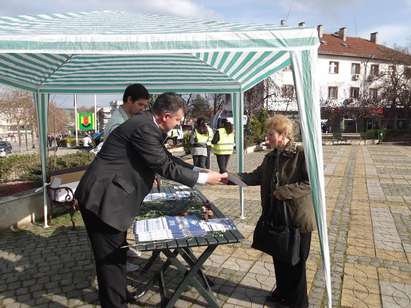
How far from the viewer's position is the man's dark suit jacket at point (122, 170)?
2.34m

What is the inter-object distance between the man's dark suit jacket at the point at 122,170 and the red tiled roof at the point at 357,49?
44.3m

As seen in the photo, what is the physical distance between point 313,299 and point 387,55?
46245 millimetres

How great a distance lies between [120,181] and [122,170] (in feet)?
0.25

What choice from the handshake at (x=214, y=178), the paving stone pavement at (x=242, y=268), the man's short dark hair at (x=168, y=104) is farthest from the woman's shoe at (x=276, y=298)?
the man's short dark hair at (x=168, y=104)

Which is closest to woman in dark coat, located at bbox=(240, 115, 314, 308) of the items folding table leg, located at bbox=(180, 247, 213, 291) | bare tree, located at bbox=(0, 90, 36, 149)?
folding table leg, located at bbox=(180, 247, 213, 291)

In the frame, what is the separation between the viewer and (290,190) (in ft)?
8.96

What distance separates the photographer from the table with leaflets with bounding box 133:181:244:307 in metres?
2.55

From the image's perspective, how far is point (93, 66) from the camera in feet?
17.3

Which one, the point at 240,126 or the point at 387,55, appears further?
the point at 387,55

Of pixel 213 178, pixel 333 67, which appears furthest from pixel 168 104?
pixel 333 67

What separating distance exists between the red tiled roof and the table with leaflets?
43489 mm

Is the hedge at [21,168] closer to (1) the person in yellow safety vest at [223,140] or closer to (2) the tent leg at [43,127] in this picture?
(2) the tent leg at [43,127]

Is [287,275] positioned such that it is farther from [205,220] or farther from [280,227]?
[205,220]

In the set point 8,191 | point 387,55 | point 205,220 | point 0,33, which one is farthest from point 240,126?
point 387,55
